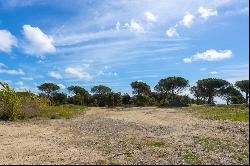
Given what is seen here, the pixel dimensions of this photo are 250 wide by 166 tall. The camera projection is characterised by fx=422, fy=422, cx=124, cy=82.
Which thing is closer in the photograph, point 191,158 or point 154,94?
point 191,158

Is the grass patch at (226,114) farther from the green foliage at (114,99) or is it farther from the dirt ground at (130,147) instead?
the green foliage at (114,99)

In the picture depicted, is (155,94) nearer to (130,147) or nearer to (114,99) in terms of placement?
(114,99)

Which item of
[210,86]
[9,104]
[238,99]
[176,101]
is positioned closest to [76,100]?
[176,101]

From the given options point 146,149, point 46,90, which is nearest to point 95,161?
point 146,149

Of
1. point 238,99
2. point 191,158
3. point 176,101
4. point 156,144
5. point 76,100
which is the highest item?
point 238,99

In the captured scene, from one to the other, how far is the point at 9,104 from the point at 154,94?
6488cm

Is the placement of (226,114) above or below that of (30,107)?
below

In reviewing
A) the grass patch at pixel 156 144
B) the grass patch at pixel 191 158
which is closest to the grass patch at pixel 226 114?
the grass patch at pixel 156 144

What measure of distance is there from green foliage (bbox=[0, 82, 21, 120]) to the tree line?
52770 mm

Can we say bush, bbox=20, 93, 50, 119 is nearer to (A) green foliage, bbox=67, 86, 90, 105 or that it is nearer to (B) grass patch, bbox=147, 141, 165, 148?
(B) grass patch, bbox=147, 141, 165, 148

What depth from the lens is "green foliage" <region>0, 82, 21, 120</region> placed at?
164ft

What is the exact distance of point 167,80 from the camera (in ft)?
366

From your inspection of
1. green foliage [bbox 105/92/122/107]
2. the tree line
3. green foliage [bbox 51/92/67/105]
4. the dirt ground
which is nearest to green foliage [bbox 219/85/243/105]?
the tree line

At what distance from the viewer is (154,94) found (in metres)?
112
